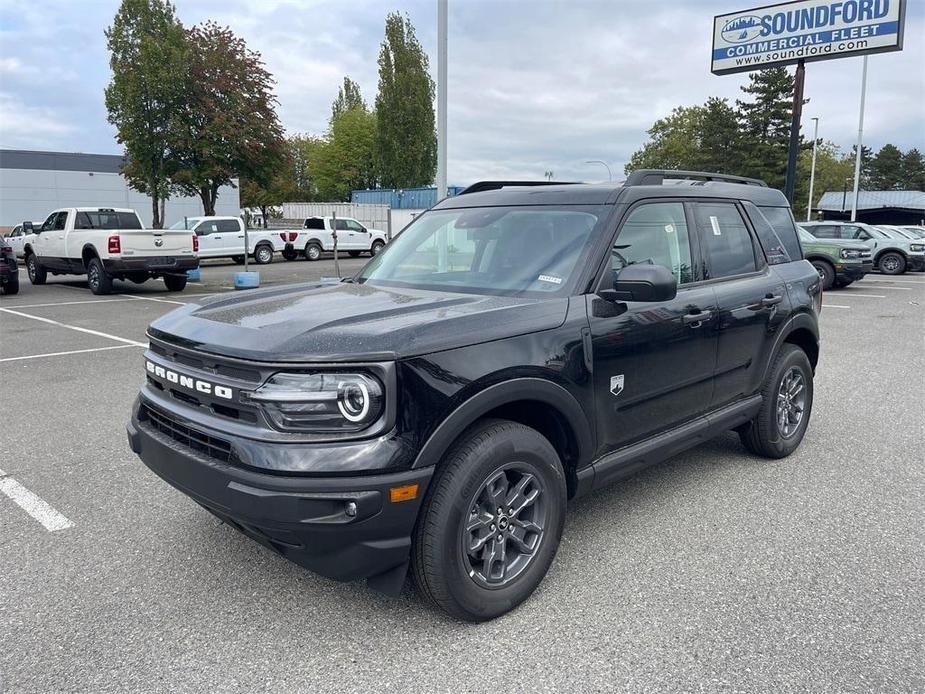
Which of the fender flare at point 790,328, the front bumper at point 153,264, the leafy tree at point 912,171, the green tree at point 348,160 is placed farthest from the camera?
the leafy tree at point 912,171

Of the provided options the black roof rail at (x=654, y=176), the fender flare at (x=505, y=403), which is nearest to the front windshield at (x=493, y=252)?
the black roof rail at (x=654, y=176)

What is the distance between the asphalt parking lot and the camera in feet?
8.58

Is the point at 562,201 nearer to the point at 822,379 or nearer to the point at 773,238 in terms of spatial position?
the point at 773,238

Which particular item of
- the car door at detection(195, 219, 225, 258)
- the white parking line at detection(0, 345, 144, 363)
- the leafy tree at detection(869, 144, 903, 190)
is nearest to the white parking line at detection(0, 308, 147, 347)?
the white parking line at detection(0, 345, 144, 363)

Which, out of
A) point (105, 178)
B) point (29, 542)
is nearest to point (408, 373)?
point (29, 542)

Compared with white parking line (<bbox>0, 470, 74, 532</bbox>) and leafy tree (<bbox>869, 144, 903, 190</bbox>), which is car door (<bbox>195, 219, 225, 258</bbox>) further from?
leafy tree (<bbox>869, 144, 903, 190</bbox>)

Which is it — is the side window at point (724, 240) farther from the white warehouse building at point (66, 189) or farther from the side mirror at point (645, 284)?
the white warehouse building at point (66, 189)

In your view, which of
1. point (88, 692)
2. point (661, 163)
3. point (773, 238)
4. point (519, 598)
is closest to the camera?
point (88, 692)

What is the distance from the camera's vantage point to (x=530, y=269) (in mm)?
3559

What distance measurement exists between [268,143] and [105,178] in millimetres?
31884

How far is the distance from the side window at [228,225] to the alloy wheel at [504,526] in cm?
2445

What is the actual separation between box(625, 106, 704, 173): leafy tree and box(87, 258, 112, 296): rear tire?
59311 millimetres

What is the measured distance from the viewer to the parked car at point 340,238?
94.8 feet

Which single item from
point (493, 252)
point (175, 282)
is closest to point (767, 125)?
point (175, 282)
